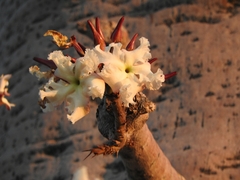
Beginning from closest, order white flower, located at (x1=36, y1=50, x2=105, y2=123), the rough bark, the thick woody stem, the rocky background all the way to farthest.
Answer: white flower, located at (x1=36, y1=50, x2=105, y2=123) → the rough bark → the thick woody stem → the rocky background

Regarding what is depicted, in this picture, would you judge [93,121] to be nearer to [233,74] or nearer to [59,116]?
[59,116]

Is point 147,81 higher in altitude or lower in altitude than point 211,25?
higher

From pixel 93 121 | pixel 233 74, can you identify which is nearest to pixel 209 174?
pixel 233 74

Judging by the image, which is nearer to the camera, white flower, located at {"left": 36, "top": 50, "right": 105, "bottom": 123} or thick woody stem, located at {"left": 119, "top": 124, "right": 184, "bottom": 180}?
white flower, located at {"left": 36, "top": 50, "right": 105, "bottom": 123}

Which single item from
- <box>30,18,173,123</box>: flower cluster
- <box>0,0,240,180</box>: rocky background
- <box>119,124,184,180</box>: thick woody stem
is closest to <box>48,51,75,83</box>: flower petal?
<box>30,18,173,123</box>: flower cluster

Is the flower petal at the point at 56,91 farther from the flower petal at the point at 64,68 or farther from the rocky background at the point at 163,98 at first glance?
the rocky background at the point at 163,98

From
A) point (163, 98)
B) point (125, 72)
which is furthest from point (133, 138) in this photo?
point (163, 98)

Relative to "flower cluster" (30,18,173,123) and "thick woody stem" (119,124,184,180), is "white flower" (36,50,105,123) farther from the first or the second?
"thick woody stem" (119,124,184,180)

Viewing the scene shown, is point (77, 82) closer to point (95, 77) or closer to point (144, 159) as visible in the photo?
point (95, 77)
